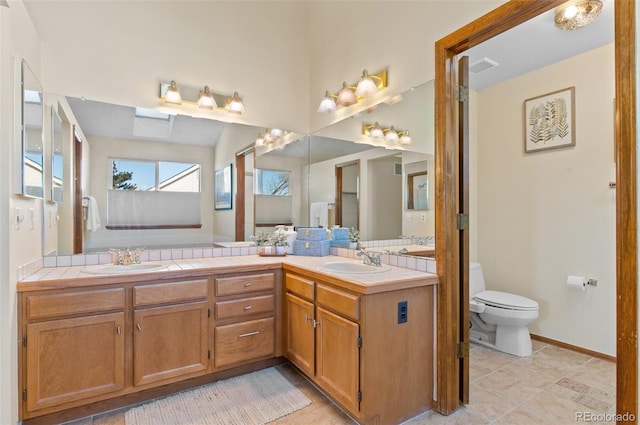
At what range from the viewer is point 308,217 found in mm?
3240

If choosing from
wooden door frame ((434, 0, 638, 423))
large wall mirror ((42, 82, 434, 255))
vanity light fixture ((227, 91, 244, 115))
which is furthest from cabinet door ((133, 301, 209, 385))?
vanity light fixture ((227, 91, 244, 115))

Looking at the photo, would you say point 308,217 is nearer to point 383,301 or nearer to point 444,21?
point 383,301

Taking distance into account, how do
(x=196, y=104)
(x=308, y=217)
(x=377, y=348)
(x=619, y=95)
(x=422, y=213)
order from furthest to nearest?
(x=308, y=217)
(x=196, y=104)
(x=422, y=213)
(x=377, y=348)
(x=619, y=95)

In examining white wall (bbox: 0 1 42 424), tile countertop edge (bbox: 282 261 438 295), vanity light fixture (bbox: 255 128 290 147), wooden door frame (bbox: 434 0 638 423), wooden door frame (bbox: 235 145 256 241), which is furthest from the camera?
vanity light fixture (bbox: 255 128 290 147)

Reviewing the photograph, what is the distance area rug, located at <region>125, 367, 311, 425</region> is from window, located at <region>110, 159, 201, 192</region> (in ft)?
4.90

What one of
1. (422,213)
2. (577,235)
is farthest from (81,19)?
(577,235)

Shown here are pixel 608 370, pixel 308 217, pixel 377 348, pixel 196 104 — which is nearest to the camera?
pixel 377 348

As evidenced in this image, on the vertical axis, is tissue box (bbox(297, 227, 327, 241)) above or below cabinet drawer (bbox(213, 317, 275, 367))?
above

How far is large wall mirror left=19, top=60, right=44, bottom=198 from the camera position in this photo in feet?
5.72

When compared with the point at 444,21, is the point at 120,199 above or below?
below

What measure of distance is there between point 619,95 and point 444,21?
3.53 ft

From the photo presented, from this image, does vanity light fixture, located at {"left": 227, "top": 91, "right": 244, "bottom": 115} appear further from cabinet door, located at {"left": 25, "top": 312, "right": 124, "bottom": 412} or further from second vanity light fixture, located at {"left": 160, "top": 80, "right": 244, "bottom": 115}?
cabinet door, located at {"left": 25, "top": 312, "right": 124, "bottom": 412}

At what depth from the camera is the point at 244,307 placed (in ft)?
7.45

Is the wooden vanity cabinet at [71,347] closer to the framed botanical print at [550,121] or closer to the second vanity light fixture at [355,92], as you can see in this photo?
the second vanity light fixture at [355,92]
